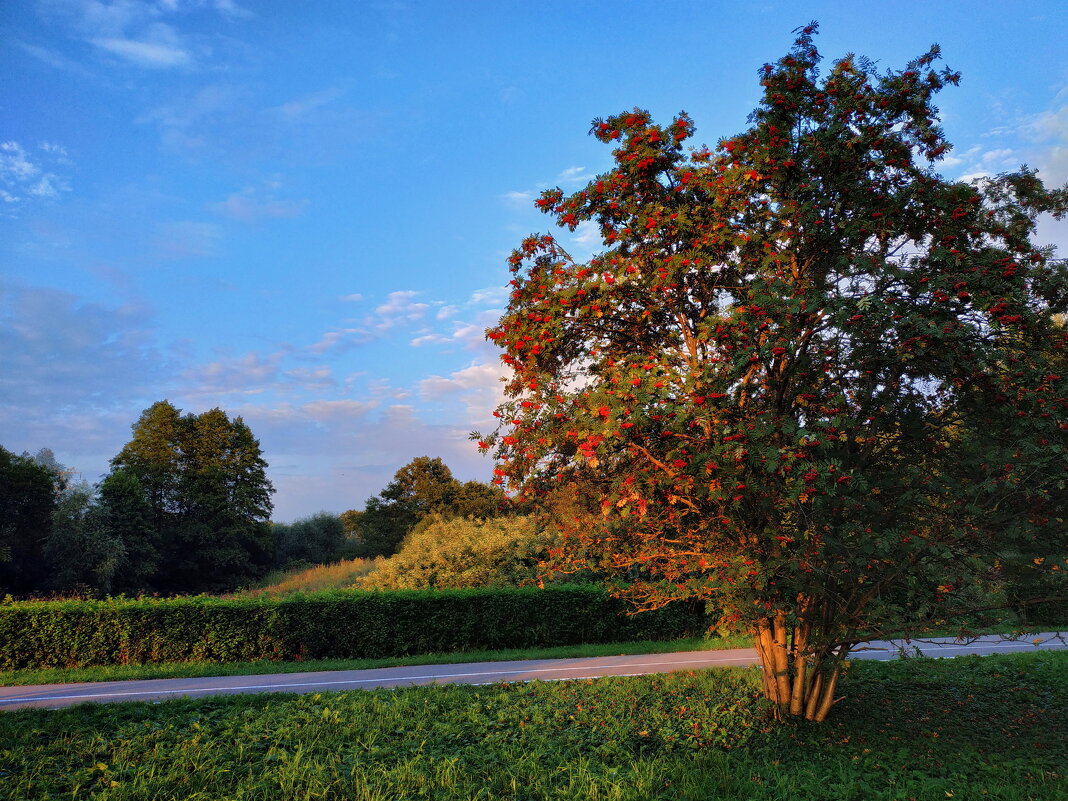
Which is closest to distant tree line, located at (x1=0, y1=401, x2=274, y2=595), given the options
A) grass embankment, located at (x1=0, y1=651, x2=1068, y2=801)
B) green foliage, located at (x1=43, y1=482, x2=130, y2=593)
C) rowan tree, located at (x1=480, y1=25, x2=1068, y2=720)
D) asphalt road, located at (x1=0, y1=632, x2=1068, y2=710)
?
green foliage, located at (x1=43, y1=482, x2=130, y2=593)

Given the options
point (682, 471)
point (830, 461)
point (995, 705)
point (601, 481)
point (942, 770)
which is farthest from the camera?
point (995, 705)

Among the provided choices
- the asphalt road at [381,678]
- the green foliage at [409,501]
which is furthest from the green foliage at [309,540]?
the asphalt road at [381,678]

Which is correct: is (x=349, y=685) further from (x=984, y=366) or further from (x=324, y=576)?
(x=324, y=576)

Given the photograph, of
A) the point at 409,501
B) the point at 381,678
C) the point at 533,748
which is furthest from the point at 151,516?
the point at 533,748

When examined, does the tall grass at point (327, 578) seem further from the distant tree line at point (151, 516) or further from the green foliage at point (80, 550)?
the green foliage at point (80, 550)

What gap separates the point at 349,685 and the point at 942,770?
27.8 ft

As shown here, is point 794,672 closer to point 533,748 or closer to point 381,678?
point 533,748

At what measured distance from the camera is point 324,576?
26.5 m

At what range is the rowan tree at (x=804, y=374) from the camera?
17.9 ft

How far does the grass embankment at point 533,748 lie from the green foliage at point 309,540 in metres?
43.2

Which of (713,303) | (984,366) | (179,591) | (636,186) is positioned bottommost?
(179,591)

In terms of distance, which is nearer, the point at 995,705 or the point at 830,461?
the point at 830,461

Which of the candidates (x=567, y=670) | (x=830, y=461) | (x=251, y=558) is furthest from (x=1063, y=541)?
(x=251, y=558)

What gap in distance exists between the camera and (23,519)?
33.4 m
